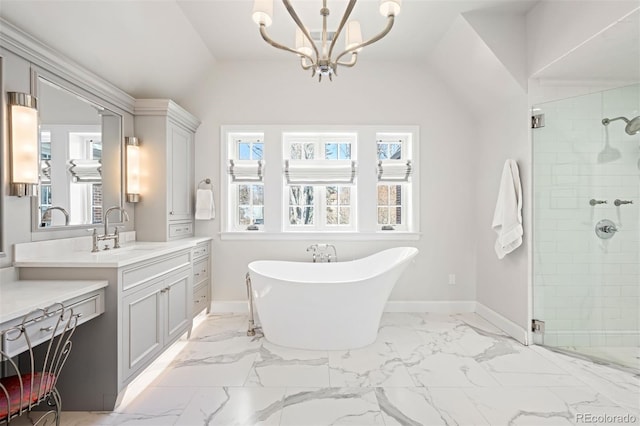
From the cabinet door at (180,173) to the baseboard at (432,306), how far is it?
2.45m

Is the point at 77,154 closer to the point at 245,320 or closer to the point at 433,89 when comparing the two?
the point at 245,320

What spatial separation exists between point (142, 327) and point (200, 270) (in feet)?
4.08

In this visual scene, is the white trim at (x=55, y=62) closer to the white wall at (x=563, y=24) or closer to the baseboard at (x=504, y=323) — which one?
the white wall at (x=563, y=24)

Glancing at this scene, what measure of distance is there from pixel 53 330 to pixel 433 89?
381cm

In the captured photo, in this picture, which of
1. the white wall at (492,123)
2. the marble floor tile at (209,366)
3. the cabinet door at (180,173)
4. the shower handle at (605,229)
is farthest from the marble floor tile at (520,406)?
the cabinet door at (180,173)

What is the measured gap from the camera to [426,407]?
189 centimetres

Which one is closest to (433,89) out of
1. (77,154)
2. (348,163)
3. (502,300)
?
(348,163)

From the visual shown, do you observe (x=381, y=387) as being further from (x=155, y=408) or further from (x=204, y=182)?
(x=204, y=182)

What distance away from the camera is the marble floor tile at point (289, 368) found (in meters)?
2.15

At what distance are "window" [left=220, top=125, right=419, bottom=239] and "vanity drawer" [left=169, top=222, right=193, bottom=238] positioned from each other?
1.18ft

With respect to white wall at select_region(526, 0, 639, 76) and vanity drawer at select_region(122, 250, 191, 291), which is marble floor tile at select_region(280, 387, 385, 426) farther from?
white wall at select_region(526, 0, 639, 76)

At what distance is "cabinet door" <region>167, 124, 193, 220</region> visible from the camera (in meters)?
3.12

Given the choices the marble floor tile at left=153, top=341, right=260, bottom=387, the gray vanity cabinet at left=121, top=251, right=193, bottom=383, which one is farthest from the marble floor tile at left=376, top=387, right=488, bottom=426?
the gray vanity cabinet at left=121, top=251, right=193, bottom=383

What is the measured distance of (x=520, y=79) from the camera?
279 centimetres
